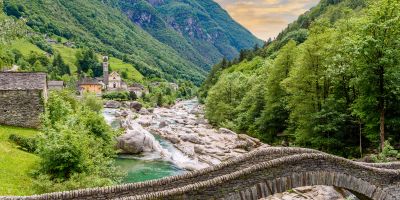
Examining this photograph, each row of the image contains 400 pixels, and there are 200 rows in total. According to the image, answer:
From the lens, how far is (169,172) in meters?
41.8

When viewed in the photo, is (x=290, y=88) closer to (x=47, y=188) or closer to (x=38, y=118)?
(x=38, y=118)

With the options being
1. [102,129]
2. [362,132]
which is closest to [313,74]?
[362,132]

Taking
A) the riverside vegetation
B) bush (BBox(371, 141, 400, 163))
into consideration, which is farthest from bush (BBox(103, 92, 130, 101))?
bush (BBox(371, 141, 400, 163))

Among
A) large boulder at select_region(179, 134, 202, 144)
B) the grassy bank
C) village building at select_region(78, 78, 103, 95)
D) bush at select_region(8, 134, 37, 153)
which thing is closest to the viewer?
the grassy bank

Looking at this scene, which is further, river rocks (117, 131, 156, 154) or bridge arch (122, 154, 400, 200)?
river rocks (117, 131, 156, 154)

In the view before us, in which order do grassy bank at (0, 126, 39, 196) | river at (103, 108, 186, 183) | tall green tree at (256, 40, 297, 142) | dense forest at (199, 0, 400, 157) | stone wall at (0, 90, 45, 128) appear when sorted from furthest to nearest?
tall green tree at (256, 40, 297, 142) < river at (103, 108, 186, 183) < stone wall at (0, 90, 45, 128) < dense forest at (199, 0, 400, 157) < grassy bank at (0, 126, 39, 196)

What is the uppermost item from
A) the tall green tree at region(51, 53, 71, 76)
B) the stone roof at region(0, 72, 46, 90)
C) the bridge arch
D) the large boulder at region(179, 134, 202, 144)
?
the tall green tree at region(51, 53, 71, 76)

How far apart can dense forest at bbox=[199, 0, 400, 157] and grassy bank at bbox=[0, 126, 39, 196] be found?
24.0 metres

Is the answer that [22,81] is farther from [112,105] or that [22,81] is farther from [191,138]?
[112,105]

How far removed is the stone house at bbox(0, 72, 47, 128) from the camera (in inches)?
1348

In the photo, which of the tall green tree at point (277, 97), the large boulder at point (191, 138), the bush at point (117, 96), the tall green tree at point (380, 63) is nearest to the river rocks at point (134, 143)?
the large boulder at point (191, 138)

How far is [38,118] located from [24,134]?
3.02 meters

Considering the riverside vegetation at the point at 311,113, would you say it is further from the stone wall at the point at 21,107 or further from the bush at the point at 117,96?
the bush at the point at 117,96

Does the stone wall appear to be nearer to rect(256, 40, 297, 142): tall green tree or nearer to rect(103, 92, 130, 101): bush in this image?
rect(256, 40, 297, 142): tall green tree
